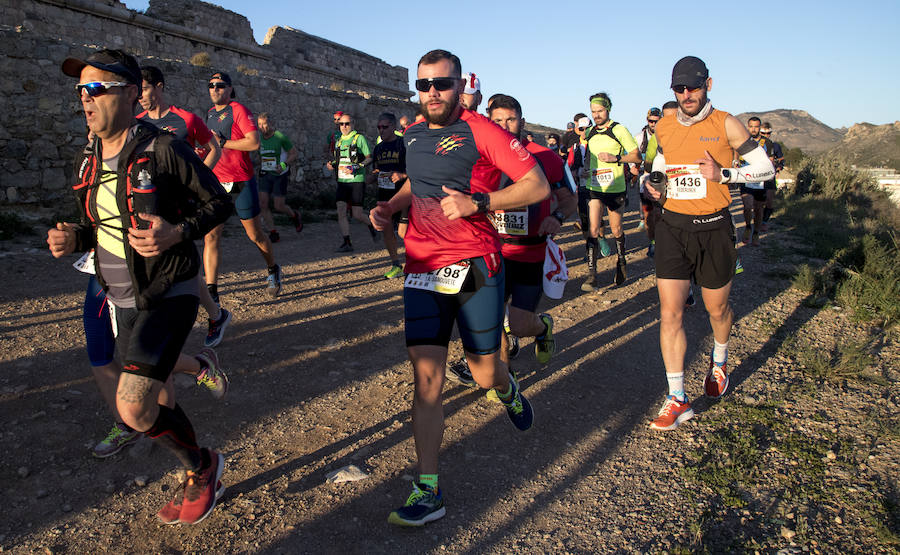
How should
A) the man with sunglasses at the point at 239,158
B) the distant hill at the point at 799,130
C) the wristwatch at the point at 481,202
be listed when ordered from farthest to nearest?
the distant hill at the point at 799,130, the man with sunglasses at the point at 239,158, the wristwatch at the point at 481,202

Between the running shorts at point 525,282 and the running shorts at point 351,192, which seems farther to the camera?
the running shorts at point 351,192

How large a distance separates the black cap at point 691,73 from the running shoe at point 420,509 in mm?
2908

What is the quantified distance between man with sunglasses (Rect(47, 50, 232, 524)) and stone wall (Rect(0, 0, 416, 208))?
883 cm

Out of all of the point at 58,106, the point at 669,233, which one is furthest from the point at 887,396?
the point at 58,106

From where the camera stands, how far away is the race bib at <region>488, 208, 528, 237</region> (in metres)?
4.11

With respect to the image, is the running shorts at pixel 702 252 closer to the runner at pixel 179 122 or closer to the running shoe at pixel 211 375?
the running shoe at pixel 211 375

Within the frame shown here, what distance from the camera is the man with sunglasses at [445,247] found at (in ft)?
8.97

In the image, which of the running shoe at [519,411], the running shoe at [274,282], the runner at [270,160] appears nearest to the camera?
the running shoe at [519,411]

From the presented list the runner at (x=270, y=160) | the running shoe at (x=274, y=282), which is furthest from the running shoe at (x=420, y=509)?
the runner at (x=270, y=160)

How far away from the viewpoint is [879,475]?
3.17 m

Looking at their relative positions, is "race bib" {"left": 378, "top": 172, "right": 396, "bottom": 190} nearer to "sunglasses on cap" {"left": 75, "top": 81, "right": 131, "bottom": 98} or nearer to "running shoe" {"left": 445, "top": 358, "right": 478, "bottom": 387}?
"running shoe" {"left": 445, "top": 358, "right": 478, "bottom": 387}

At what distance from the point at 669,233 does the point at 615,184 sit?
3.47 metres

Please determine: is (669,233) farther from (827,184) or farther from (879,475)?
(827,184)

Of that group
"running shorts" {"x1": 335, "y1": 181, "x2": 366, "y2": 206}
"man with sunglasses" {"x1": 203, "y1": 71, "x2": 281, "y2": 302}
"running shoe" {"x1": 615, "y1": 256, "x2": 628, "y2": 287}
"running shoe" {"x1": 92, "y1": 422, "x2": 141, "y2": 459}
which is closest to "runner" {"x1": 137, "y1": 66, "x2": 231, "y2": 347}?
"man with sunglasses" {"x1": 203, "y1": 71, "x2": 281, "y2": 302}
